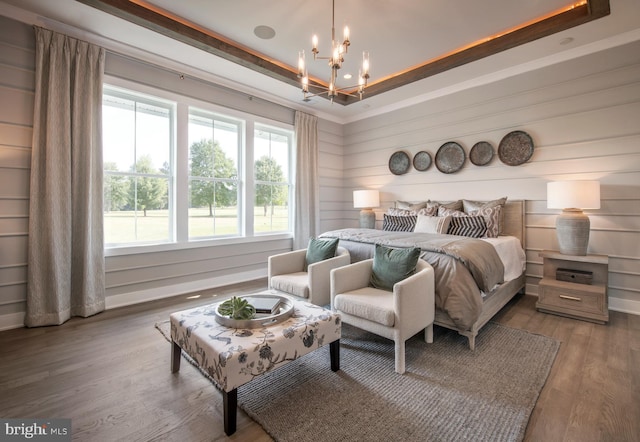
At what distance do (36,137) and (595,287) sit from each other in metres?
5.55

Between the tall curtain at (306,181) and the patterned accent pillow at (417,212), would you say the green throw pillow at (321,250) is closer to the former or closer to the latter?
the patterned accent pillow at (417,212)

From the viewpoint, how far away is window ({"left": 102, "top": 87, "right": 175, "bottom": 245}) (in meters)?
3.29

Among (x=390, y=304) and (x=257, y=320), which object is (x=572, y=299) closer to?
(x=390, y=304)

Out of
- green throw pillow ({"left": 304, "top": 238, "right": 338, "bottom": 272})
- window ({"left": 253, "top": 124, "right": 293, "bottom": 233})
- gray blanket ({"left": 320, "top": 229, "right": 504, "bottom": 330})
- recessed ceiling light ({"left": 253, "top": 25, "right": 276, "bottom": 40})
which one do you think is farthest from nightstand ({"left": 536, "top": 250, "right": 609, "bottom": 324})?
recessed ceiling light ({"left": 253, "top": 25, "right": 276, "bottom": 40})

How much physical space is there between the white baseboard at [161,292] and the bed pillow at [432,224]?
247cm

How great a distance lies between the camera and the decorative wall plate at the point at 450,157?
417 cm

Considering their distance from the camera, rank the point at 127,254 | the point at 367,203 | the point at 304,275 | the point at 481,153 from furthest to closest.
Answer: the point at 367,203 → the point at 481,153 → the point at 127,254 → the point at 304,275

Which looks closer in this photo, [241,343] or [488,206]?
[241,343]

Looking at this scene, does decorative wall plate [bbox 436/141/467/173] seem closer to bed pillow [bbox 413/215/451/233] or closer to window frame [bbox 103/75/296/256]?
bed pillow [bbox 413/215/451/233]

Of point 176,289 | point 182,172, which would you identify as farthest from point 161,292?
point 182,172

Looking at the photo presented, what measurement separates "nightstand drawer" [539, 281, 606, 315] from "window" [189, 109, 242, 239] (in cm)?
395

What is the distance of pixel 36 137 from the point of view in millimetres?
2672

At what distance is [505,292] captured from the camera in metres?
3.00

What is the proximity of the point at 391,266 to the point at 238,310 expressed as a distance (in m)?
1.31
